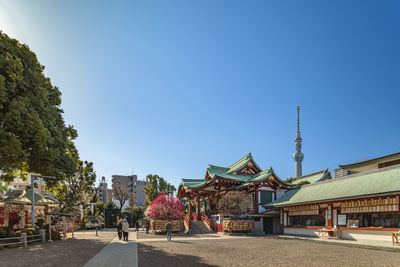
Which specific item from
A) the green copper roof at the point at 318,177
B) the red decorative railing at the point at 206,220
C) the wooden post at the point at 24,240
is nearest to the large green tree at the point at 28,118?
the wooden post at the point at 24,240

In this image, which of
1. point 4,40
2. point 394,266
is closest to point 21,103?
point 4,40

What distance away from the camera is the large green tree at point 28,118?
50.0ft

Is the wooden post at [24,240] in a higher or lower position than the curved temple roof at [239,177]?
lower

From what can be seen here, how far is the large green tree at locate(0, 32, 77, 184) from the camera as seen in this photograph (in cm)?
1523

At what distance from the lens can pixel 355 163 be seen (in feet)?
100

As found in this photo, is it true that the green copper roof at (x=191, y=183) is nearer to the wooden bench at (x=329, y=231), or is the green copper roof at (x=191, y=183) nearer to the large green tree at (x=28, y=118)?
the wooden bench at (x=329, y=231)

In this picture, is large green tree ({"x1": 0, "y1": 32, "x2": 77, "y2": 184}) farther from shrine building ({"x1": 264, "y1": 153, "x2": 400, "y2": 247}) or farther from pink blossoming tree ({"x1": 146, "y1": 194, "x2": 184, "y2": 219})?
shrine building ({"x1": 264, "y1": 153, "x2": 400, "y2": 247})

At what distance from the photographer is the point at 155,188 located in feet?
175

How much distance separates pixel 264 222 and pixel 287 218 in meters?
3.24

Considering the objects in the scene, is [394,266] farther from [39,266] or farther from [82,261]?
[39,266]

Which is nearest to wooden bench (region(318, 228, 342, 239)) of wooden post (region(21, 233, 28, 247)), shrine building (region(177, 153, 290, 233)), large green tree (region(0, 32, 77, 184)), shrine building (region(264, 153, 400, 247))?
shrine building (region(264, 153, 400, 247))

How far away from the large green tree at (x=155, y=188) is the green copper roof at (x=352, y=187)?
3030 centimetres

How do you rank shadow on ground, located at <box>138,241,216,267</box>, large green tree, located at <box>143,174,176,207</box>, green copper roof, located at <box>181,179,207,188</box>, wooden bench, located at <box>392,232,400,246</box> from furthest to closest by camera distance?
large green tree, located at <box>143,174,176,207</box>
green copper roof, located at <box>181,179,207,188</box>
wooden bench, located at <box>392,232,400,246</box>
shadow on ground, located at <box>138,241,216,267</box>

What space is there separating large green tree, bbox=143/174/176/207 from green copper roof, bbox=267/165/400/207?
3030 centimetres
